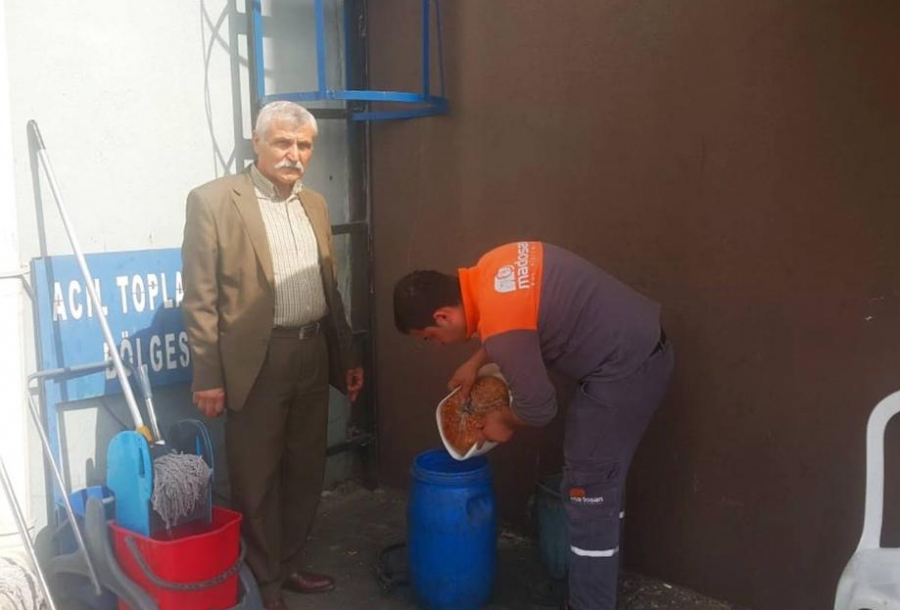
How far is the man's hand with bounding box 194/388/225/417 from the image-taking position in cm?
357

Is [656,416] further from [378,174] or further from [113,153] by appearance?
[113,153]

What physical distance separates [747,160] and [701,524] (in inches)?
59.0

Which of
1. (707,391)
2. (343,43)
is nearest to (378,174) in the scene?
(343,43)

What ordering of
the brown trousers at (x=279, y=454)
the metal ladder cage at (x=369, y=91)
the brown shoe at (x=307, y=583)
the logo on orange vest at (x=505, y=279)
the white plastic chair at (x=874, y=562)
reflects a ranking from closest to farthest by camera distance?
the white plastic chair at (x=874, y=562), the logo on orange vest at (x=505, y=279), the brown trousers at (x=279, y=454), the brown shoe at (x=307, y=583), the metal ladder cage at (x=369, y=91)

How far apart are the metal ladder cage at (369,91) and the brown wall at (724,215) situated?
0.07 meters

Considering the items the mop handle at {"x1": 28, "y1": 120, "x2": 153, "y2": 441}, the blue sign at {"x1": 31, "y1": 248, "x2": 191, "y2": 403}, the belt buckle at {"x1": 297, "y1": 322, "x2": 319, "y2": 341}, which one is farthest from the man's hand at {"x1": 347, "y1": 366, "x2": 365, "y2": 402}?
the mop handle at {"x1": 28, "y1": 120, "x2": 153, "y2": 441}

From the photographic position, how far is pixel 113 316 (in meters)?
3.84

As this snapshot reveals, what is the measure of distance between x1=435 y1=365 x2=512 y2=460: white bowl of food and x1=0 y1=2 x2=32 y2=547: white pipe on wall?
5.37 feet

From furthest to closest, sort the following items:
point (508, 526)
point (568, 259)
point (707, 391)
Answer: point (508, 526)
point (707, 391)
point (568, 259)

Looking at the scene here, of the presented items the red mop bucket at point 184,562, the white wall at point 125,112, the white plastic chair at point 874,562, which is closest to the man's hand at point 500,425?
the red mop bucket at point 184,562

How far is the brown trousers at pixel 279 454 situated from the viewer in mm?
3699

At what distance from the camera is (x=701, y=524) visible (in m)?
3.77

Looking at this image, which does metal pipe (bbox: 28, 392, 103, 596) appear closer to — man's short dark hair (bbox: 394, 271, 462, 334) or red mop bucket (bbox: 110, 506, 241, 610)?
red mop bucket (bbox: 110, 506, 241, 610)

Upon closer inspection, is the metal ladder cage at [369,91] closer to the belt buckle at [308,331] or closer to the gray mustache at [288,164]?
the gray mustache at [288,164]
